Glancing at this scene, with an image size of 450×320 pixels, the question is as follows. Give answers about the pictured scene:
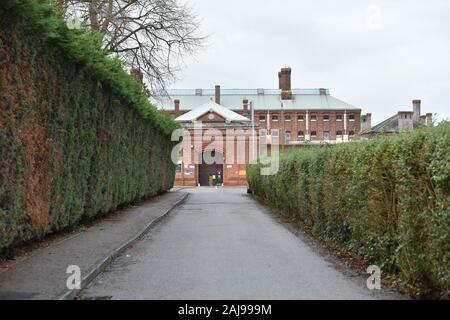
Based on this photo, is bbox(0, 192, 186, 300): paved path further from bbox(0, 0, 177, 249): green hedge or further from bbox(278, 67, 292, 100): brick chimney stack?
bbox(278, 67, 292, 100): brick chimney stack

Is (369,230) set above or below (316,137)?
below

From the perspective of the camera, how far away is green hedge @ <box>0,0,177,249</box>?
8.69 meters

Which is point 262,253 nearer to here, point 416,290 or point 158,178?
point 416,290

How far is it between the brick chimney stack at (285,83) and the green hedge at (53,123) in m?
75.2

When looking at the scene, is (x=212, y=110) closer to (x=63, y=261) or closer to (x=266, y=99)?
(x=266, y=99)

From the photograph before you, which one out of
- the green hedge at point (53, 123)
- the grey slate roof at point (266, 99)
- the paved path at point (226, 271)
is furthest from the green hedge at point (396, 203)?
the grey slate roof at point (266, 99)

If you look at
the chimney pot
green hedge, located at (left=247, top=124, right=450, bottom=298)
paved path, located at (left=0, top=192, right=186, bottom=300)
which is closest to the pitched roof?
the chimney pot

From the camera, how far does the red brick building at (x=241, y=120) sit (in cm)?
6750

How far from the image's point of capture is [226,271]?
8.55 m

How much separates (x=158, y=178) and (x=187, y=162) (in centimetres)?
3738

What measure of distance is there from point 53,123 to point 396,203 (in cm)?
701

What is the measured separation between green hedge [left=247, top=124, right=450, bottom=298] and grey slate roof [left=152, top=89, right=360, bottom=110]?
7895cm
